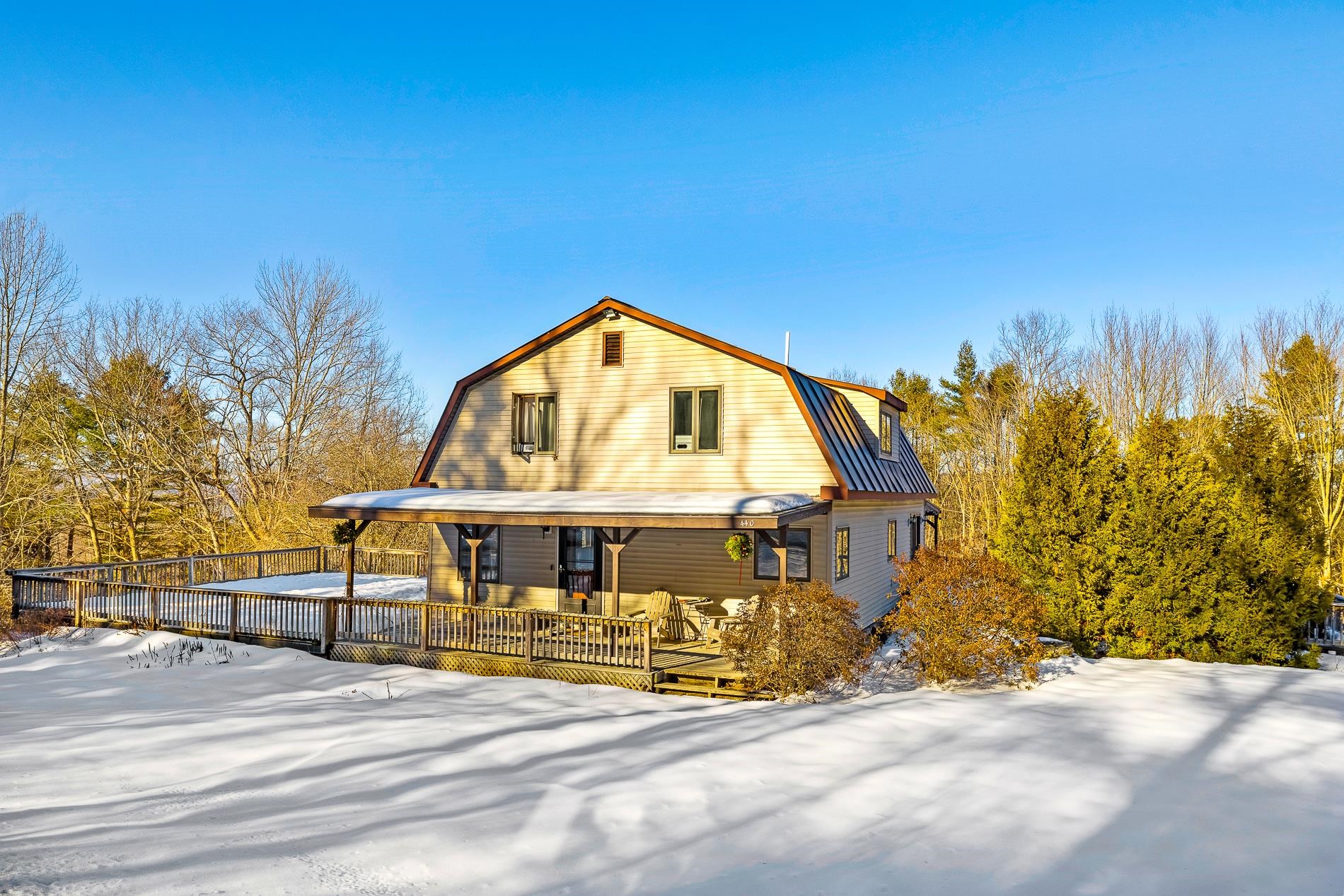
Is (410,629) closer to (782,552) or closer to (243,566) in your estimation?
(782,552)

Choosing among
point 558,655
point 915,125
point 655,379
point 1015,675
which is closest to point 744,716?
point 558,655

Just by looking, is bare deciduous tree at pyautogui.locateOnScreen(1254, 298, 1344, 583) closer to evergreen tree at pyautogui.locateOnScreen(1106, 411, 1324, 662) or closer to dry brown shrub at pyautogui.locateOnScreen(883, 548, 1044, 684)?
evergreen tree at pyautogui.locateOnScreen(1106, 411, 1324, 662)

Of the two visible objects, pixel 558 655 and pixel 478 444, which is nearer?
pixel 558 655

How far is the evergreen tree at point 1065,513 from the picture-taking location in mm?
12977

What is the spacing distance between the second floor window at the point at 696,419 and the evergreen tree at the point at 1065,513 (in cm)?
600

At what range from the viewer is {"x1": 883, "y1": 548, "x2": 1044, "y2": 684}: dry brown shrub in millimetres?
10578

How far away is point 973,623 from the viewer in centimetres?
1066

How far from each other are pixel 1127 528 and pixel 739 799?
34.2 feet

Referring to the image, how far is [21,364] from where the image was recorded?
76.3ft

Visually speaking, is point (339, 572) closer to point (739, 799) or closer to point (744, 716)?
point (744, 716)

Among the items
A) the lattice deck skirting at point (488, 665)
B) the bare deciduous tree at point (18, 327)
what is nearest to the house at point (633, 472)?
the lattice deck skirting at point (488, 665)

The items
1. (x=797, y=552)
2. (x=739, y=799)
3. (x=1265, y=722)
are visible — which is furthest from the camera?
(x=797, y=552)

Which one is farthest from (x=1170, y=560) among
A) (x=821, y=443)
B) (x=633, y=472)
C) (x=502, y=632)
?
(x=502, y=632)

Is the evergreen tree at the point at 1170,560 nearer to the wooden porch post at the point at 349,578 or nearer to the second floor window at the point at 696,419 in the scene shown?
the second floor window at the point at 696,419
